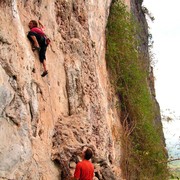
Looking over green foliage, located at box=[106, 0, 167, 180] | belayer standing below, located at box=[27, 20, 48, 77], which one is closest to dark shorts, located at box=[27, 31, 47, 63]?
belayer standing below, located at box=[27, 20, 48, 77]

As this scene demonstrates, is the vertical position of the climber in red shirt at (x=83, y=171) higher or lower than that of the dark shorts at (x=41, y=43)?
lower

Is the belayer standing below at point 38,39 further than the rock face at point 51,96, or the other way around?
the belayer standing below at point 38,39

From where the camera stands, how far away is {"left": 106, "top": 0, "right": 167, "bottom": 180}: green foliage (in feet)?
49.3

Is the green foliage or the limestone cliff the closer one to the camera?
the limestone cliff

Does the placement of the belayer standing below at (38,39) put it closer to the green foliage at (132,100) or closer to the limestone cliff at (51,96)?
the limestone cliff at (51,96)

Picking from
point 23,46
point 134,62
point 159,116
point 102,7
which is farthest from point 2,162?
point 159,116

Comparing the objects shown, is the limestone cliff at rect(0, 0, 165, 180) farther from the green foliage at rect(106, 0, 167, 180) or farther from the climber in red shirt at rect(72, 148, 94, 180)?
the green foliage at rect(106, 0, 167, 180)

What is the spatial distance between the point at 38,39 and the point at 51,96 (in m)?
1.24

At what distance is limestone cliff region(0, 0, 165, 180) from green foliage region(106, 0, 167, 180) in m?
2.12

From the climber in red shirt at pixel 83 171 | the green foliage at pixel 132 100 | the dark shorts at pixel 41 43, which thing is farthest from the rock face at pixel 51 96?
the green foliage at pixel 132 100

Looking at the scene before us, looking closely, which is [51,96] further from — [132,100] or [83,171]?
[132,100]

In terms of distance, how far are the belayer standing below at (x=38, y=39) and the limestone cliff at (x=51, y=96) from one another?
12 cm

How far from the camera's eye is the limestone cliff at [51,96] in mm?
6566

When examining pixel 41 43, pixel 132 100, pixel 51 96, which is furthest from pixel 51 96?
pixel 132 100
